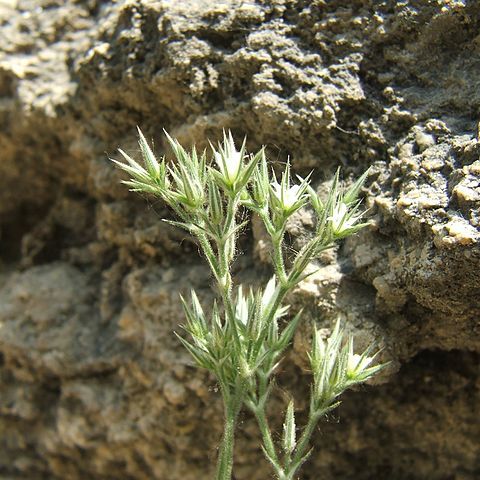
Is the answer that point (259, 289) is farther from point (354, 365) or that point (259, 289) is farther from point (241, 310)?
point (354, 365)

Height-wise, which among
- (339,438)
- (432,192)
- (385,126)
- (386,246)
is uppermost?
(385,126)

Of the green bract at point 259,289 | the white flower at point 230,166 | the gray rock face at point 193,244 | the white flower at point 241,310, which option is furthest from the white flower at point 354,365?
the white flower at point 230,166

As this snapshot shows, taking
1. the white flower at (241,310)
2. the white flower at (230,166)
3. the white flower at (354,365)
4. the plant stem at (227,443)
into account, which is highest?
the white flower at (230,166)

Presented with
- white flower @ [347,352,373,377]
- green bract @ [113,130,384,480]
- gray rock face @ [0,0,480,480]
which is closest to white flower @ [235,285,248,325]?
green bract @ [113,130,384,480]

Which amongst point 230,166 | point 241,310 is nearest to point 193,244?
point 241,310

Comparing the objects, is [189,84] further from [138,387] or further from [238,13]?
[138,387]

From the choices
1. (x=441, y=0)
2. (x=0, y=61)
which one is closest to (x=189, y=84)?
(x=441, y=0)

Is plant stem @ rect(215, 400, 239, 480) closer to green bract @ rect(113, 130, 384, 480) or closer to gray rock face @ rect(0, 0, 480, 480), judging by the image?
green bract @ rect(113, 130, 384, 480)

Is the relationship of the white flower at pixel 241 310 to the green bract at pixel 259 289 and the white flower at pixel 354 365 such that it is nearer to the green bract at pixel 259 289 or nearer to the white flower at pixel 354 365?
the green bract at pixel 259 289
